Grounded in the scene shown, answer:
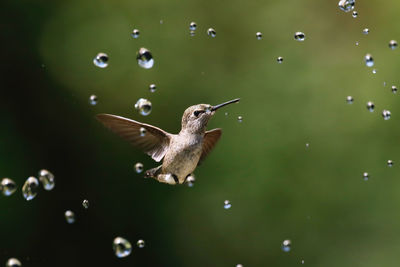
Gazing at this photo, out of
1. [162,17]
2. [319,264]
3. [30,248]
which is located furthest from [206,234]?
[162,17]

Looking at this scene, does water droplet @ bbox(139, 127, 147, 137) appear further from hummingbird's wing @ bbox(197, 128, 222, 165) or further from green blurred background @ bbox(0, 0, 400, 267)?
green blurred background @ bbox(0, 0, 400, 267)

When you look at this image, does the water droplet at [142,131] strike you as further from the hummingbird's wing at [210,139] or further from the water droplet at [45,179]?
the water droplet at [45,179]

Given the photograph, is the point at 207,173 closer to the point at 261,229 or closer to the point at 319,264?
the point at 261,229

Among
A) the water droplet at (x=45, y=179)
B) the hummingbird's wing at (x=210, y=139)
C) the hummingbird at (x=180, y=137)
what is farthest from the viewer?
the hummingbird's wing at (x=210, y=139)

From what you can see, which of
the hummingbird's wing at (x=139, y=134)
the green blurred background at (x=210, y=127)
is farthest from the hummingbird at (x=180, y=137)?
the green blurred background at (x=210, y=127)

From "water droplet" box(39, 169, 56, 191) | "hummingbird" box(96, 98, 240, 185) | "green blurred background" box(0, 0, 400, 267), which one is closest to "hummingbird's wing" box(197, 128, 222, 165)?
"hummingbird" box(96, 98, 240, 185)

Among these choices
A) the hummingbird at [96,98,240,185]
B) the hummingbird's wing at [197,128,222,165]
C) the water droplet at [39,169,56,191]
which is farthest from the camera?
the hummingbird's wing at [197,128,222,165]
